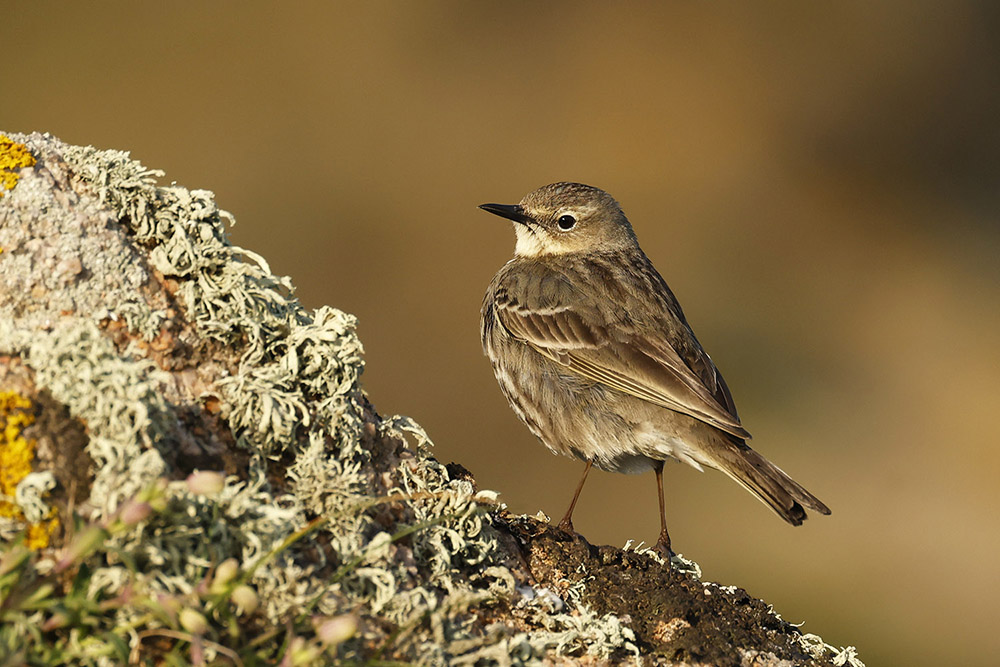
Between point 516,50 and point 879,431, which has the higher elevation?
point 516,50

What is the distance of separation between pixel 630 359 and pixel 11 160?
3.85 m

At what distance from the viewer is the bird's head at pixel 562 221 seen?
26.1ft

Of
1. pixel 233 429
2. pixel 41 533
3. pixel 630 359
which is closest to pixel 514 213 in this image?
pixel 630 359

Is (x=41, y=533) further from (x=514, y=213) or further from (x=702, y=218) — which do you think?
(x=702, y=218)

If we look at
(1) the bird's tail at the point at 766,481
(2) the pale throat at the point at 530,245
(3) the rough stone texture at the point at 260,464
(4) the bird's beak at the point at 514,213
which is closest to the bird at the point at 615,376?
(1) the bird's tail at the point at 766,481

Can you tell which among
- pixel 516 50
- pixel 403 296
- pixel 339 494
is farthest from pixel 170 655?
pixel 516 50

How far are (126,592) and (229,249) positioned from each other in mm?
1616

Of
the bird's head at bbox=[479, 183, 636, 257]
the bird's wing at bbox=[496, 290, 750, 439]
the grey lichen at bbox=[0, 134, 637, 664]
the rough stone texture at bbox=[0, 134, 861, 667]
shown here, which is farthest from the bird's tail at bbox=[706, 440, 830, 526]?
the bird's head at bbox=[479, 183, 636, 257]

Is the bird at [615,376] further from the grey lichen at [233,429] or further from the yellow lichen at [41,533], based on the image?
the yellow lichen at [41,533]

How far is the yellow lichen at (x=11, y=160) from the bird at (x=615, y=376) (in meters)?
3.25

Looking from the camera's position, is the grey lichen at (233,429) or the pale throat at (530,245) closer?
the grey lichen at (233,429)

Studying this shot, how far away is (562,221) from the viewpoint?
7.96 metres

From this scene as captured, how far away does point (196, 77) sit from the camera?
16594 mm

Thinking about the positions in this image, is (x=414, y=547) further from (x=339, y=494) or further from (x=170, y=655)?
(x=170, y=655)
